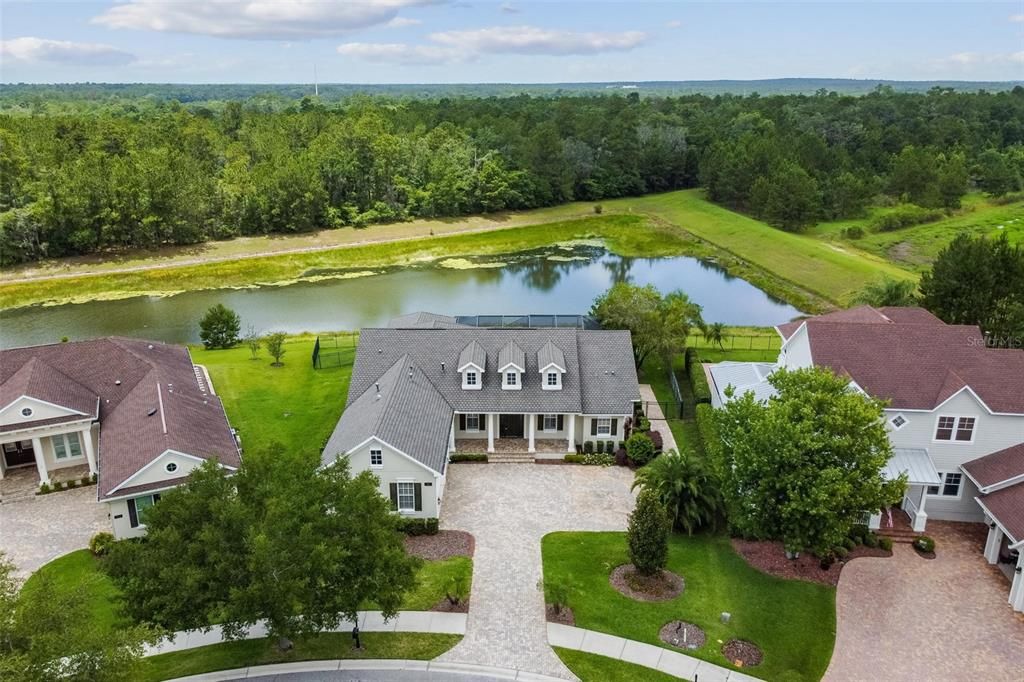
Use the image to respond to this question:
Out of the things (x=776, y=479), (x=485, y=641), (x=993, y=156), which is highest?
(x=993, y=156)

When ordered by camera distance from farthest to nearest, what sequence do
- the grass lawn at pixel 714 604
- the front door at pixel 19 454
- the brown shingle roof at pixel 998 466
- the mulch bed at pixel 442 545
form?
the front door at pixel 19 454 < the brown shingle roof at pixel 998 466 < the mulch bed at pixel 442 545 < the grass lawn at pixel 714 604

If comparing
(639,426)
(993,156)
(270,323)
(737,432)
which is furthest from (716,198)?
(737,432)

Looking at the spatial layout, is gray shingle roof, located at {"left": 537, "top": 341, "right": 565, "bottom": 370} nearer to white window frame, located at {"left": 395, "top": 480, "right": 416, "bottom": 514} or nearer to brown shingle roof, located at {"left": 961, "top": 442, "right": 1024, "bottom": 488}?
white window frame, located at {"left": 395, "top": 480, "right": 416, "bottom": 514}

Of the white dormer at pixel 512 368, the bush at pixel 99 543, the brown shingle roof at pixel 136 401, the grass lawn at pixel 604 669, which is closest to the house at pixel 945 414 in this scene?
the grass lawn at pixel 604 669

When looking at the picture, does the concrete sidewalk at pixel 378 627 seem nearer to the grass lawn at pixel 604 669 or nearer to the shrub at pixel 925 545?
the grass lawn at pixel 604 669

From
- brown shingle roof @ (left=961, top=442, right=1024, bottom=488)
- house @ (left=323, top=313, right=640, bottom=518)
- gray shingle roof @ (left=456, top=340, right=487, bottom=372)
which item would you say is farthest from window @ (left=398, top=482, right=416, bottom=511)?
brown shingle roof @ (left=961, top=442, right=1024, bottom=488)

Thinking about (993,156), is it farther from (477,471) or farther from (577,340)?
(477,471)

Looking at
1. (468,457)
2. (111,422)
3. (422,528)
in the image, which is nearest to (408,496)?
(422,528)
